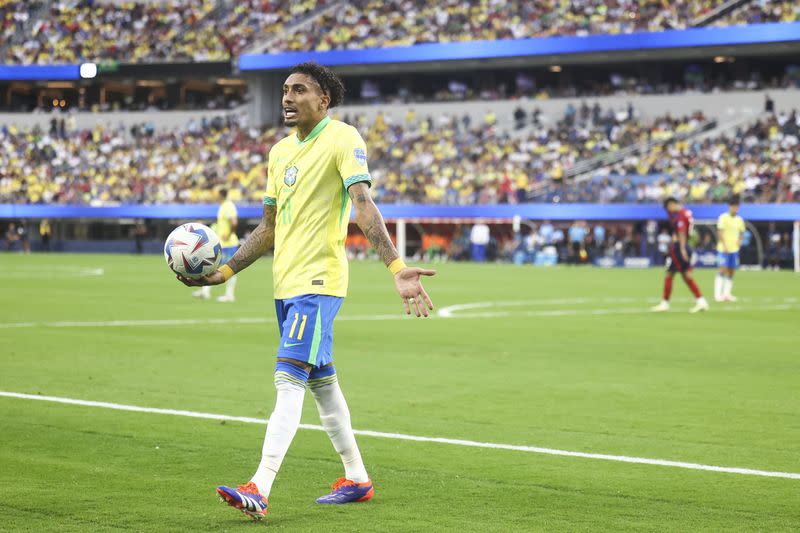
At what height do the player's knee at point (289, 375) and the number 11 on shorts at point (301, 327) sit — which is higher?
the number 11 on shorts at point (301, 327)

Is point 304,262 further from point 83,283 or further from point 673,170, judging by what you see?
point 673,170

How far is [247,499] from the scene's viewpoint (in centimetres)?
621

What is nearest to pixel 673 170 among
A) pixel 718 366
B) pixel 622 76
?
pixel 622 76

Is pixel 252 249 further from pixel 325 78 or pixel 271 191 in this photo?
pixel 325 78

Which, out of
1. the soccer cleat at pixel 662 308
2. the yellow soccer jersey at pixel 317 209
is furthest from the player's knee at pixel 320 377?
the soccer cleat at pixel 662 308

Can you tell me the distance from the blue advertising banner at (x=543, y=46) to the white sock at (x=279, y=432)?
49.9 m

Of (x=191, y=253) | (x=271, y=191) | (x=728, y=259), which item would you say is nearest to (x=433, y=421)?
(x=191, y=253)

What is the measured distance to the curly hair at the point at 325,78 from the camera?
683 centimetres

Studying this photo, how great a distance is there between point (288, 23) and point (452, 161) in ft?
48.6

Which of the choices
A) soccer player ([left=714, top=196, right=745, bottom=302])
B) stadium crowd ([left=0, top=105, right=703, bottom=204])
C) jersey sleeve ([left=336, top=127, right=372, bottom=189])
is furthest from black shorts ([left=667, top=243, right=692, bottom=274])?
stadium crowd ([left=0, top=105, right=703, bottom=204])

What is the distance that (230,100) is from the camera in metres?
75.5

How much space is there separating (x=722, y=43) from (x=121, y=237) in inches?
1373

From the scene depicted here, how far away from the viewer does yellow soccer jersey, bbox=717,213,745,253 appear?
27.0 metres

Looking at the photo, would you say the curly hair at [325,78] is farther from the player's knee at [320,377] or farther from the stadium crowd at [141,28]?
the stadium crowd at [141,28]
